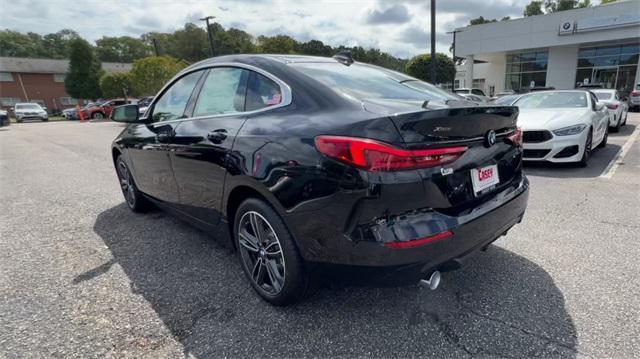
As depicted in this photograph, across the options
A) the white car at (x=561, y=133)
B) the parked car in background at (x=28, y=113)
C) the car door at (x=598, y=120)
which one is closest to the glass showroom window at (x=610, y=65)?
the car door at (x=598, y=120)

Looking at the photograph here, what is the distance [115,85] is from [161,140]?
39826 millimetres

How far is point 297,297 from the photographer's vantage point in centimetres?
221

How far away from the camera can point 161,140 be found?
3.22 meters

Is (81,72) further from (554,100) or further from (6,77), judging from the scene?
(554,100)

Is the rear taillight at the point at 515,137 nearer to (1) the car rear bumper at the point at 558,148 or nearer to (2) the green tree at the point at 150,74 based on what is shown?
(1) the car rear bumper at the point at 558,148

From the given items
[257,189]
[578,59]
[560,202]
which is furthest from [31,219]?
[578,59]

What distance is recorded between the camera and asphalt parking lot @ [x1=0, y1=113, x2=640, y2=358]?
2014 mm

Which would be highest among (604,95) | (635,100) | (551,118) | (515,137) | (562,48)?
(562,48)

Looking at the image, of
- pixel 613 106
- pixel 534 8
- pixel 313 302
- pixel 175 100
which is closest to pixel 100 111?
pixel 175 100

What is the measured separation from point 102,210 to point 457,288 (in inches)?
169

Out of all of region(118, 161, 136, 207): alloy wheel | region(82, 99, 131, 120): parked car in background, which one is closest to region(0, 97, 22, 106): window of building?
region(82, 99, 131, 120): parked car in background

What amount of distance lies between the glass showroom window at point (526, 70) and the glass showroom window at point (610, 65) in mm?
2302

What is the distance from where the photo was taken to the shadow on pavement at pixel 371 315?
1983mm

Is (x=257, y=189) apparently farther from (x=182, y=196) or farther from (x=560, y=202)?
(x=560, y=202)
